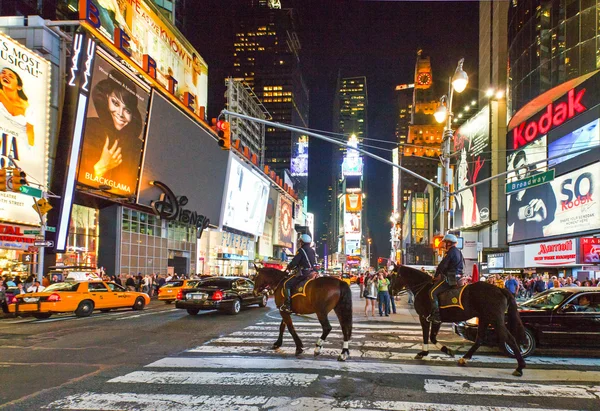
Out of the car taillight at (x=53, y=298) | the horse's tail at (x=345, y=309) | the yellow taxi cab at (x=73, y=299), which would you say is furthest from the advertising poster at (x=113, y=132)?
the horse's tail at (x=345, y=309)

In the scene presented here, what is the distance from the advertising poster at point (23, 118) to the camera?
81.7 ft

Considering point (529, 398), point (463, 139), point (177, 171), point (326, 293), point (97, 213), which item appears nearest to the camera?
point (529, 398)

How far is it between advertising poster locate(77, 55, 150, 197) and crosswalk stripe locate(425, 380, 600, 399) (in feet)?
92.9

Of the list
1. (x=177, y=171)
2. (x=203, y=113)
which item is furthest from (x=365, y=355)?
(x=203, y=113)

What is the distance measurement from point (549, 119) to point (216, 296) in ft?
126

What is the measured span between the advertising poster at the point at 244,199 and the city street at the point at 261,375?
149 ft

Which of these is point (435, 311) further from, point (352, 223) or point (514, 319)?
point (352, 223)

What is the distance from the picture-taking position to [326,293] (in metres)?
9.62

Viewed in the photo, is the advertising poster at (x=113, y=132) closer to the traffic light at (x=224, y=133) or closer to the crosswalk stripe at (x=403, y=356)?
the traffic light at (x=224, y=133)

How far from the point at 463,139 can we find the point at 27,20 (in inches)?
2140

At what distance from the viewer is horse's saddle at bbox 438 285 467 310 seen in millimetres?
9125

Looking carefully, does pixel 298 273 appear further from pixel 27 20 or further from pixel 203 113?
pixel 203 113

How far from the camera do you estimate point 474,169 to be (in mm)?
60875

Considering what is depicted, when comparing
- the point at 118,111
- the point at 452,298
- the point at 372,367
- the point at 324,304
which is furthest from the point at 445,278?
the point at 118,111
